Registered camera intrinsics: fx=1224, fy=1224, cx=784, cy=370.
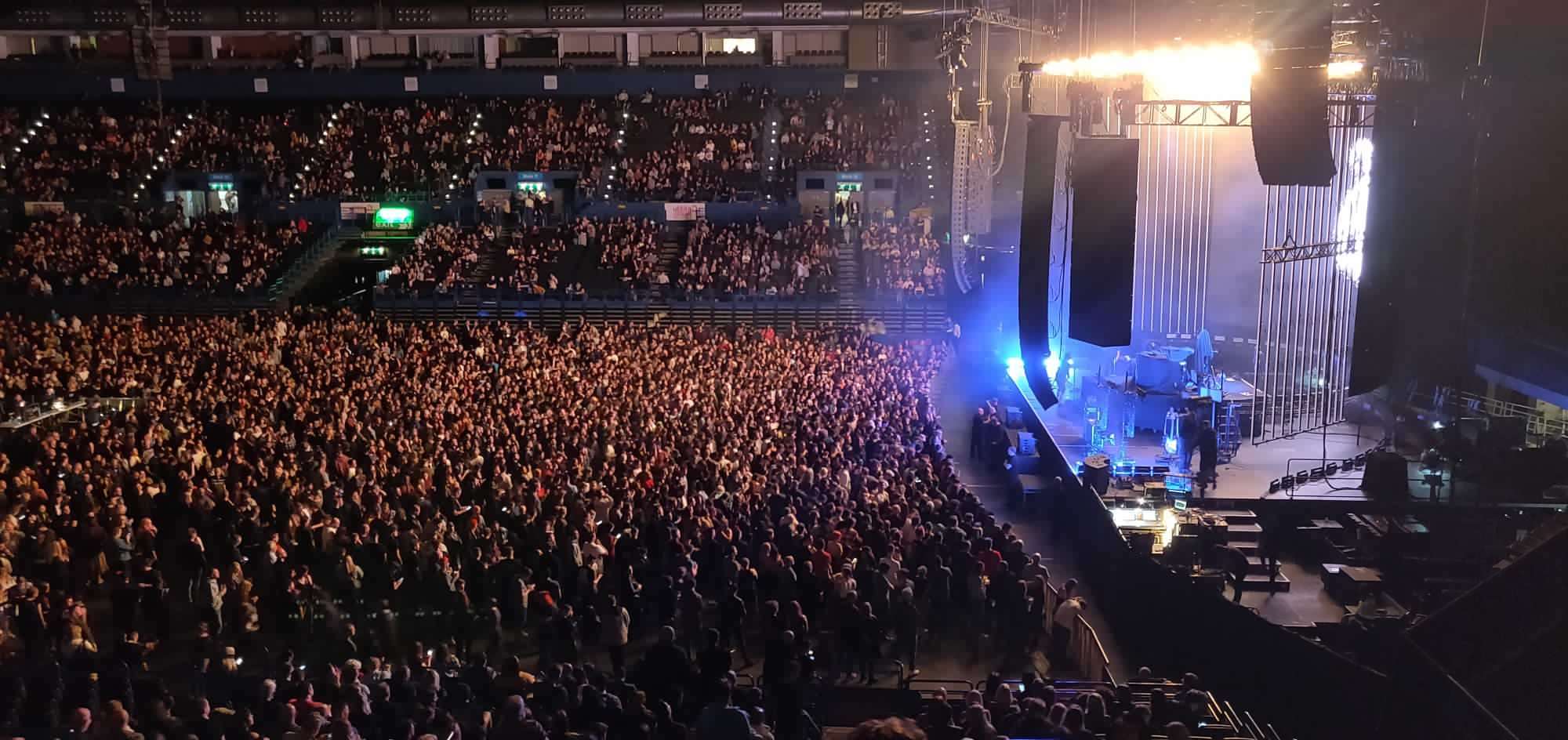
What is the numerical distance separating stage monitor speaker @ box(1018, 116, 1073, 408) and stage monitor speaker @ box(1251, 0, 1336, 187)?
1.91 meters

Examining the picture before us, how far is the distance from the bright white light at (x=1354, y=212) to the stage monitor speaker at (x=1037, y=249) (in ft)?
21.7

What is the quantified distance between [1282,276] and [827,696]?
11664 millimetres

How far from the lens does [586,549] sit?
11.2 metres

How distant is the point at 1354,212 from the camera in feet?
56.6

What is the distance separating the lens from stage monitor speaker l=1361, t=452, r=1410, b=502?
1469cm

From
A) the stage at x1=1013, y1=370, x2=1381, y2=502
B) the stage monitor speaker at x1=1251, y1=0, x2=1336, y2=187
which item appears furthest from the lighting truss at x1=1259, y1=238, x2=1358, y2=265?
the stage monitor speaker at x1=1251, y1=0, x2=1336, y2=187

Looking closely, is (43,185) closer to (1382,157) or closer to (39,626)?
(39,626)

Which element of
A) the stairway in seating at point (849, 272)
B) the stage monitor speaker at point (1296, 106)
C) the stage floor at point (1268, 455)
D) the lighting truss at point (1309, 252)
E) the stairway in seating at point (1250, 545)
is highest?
the stage monitor speaker at point (1296, 106)

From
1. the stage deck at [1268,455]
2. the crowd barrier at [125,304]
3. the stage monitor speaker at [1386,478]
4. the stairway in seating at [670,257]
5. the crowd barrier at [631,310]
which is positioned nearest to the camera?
the stage monitor speaker at [1386,478]

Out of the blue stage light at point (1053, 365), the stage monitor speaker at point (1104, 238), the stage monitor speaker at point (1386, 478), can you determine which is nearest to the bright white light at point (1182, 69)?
the stage monitor speaker at point (1104, 238)

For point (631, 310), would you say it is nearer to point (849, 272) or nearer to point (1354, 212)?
point (849, 272)

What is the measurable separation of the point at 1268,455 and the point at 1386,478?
216cm

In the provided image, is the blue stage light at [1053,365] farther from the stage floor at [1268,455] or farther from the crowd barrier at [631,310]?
the crowd barrier at [631,310]

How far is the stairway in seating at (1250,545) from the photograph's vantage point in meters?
13.0
